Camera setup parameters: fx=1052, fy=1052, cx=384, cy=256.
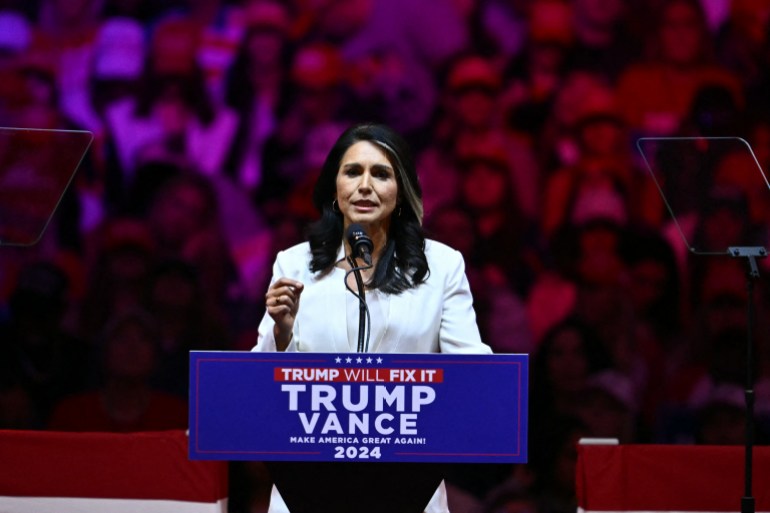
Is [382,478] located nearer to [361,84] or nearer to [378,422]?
[378,422]

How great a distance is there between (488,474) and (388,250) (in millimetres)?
2431

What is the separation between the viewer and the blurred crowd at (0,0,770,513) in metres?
4.70

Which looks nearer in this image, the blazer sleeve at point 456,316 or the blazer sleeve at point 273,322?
the blazer sleeve at point 273,322

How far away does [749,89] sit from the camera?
4.78 metres

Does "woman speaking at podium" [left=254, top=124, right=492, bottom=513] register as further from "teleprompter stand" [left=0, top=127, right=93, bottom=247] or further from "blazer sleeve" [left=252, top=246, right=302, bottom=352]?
"teleprompter stand" [left=0, top=127, right=93, bottom=247]

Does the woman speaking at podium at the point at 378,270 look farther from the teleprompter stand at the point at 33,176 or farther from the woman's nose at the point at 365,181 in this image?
the teleprompter stand at the point at 33,176

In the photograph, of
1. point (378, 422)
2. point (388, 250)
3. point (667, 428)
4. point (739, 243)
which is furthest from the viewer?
point (667, 428)

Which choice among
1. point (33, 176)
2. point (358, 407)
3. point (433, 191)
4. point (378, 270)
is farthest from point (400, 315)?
point (433, 191)

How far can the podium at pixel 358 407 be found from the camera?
1.92m

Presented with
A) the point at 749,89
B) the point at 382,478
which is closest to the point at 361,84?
the point at 749,89

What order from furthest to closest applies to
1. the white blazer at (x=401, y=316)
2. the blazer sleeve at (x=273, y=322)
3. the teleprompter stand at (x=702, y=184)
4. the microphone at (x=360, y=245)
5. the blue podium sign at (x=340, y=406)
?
the teleprompter stand at (x=702, y=184) → the white blazer at (x=401, y=316) → the blazer sleeve at (x=273, y=322) → the microphone at (x=360, y=245) → the blue podium sign at (x=340, y=406)

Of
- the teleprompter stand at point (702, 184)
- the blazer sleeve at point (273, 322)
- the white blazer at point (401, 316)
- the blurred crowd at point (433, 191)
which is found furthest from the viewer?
the blurred crowd at point (433, 191)

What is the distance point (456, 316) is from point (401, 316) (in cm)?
16

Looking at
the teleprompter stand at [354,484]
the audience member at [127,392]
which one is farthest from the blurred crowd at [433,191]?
the teleprompter stand at [354,484]
